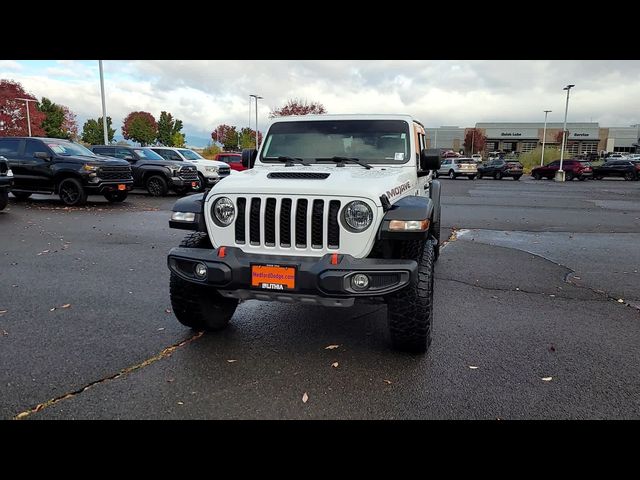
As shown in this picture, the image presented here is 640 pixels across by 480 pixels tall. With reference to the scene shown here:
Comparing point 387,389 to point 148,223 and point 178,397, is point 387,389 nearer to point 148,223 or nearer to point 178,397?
point 178,397

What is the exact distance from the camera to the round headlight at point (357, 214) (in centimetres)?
354

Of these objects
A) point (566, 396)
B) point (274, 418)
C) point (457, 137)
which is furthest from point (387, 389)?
point (457, 137)

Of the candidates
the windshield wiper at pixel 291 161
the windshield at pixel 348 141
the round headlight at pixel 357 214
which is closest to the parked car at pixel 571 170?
the windshield at pixel 348 141

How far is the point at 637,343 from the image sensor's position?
431 cm

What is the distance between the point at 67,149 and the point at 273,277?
1299 cm

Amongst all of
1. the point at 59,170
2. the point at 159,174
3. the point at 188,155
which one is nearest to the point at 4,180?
the point at 59,170

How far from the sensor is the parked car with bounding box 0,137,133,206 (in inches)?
525

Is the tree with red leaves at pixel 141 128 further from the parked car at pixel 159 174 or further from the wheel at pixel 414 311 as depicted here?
the wheel at pixel 414 311

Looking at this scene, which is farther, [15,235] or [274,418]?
[15,235]

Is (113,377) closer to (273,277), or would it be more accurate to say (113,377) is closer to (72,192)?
(273,277)

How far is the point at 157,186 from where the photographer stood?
1692 cm

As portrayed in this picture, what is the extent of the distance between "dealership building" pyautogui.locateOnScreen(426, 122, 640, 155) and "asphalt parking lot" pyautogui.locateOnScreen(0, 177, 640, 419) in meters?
86.8

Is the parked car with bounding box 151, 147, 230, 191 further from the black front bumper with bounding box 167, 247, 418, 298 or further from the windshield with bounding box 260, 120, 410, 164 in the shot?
the black front bumper with bounding box 167, 247, 418, 298
